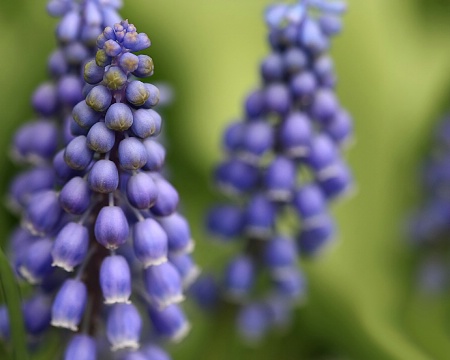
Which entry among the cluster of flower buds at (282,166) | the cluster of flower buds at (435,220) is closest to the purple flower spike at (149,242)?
the cluster of flower buds at (282,166)

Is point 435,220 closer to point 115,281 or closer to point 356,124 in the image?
point 356,124

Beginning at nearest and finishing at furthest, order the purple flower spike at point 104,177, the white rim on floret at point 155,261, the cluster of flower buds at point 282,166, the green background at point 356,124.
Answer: the purple flower spike at point 104,177
the white rim on floret at point 155,261
the cluster of flower buds at point 282,166
the green background at point 356,124

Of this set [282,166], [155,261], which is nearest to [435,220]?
[282,166]

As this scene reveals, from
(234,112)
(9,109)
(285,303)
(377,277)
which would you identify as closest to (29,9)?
(9,109)

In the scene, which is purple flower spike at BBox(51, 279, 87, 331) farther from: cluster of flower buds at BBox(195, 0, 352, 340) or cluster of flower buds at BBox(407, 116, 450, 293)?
cluster of flower buds at BBox(407, 116, 450, 293)

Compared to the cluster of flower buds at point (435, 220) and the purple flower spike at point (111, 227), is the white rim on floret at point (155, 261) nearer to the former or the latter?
the purple flower spike at point (111, 227)

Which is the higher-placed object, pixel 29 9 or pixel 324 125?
pixel 29 9

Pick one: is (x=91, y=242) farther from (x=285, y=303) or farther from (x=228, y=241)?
(x=285, y=303)

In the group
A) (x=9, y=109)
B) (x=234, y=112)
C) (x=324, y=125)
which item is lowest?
(x=324, y=125)
